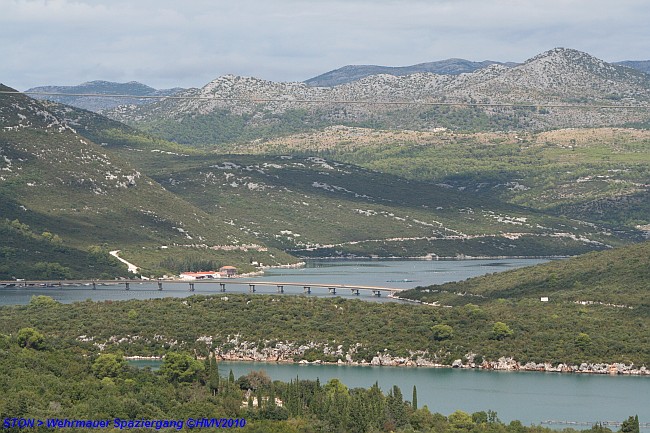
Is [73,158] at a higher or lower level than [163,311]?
higher

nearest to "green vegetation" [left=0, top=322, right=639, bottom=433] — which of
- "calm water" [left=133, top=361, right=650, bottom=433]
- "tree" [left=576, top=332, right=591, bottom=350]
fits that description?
"calm water" [left=133, top=361, right=650, bottom=433]

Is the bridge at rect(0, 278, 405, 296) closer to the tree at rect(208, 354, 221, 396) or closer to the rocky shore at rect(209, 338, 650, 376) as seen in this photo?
the rocky shore at rect(209, 338, 650, 376)

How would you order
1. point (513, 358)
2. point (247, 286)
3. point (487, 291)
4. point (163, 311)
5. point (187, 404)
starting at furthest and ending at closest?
1. point (247, 286)
2. point (487, 291)
3. point (163, 311)
4. point (513, 358)
5. point (187, 404)

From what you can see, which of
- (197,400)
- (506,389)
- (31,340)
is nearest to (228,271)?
(506,389)

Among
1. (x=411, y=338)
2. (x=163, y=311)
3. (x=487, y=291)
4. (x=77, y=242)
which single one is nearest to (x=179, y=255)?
(x=77, y=242)

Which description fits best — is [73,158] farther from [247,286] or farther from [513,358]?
[513,358]

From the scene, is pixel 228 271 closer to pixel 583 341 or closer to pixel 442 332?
pixel 442 332
